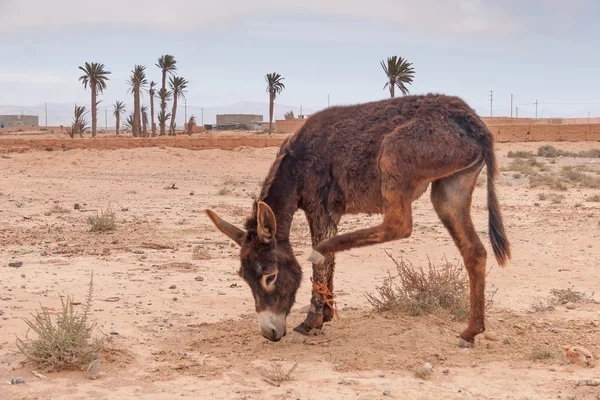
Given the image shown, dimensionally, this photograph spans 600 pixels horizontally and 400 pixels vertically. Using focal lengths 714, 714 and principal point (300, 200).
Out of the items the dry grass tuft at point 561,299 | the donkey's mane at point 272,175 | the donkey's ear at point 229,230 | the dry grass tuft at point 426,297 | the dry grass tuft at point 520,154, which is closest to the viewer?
the donkey's ear at point 229,230

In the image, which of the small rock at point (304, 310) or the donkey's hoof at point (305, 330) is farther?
the small rock at point (304, 310)

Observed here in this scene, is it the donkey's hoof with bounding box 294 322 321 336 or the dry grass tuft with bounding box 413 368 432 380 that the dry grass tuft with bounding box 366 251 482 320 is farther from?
the dry grass tuft with bounding box 413 368 432 380

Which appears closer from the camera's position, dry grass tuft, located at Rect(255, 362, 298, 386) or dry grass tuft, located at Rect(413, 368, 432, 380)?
dry grass tuft, located at Rect(255, 362, 298, 386)

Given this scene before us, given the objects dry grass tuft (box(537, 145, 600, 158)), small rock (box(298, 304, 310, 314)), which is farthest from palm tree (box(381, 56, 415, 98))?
small rock (box(298, 304, 310, 314))

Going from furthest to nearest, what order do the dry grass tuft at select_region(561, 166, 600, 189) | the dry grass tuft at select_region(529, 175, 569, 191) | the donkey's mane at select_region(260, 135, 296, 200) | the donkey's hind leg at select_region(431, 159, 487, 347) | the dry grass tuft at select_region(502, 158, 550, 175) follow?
the dry grass tuft at select_region(502, 158, 550, 175) < the dry grass tuft at select_region(561, 166, 600, 189) < the dry grass tuft at select_region(529, 175, 569, 191) < the donkey's mane at select_region(260, 135, 296, 200) < the donkey's hind leg at select_region(431, 159, 487, 347)

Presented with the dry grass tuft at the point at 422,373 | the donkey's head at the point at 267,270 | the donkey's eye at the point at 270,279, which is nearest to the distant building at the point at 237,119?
the donkey's head at the point at 267,270

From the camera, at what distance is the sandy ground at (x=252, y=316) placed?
554 cm

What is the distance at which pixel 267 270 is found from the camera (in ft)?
19.9

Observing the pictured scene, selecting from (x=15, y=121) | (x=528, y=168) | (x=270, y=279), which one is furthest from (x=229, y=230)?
(x=15, y=121)

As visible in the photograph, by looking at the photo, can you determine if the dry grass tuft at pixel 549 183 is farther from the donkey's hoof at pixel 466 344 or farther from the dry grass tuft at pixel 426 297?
the donkey's hoof at pixel 466 344

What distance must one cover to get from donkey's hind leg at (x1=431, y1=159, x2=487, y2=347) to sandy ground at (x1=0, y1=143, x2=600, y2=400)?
472 millimetres

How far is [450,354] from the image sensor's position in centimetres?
634

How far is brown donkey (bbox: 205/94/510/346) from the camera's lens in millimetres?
6008

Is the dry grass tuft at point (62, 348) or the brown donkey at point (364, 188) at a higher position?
the brown donkey at point (364, 188)
